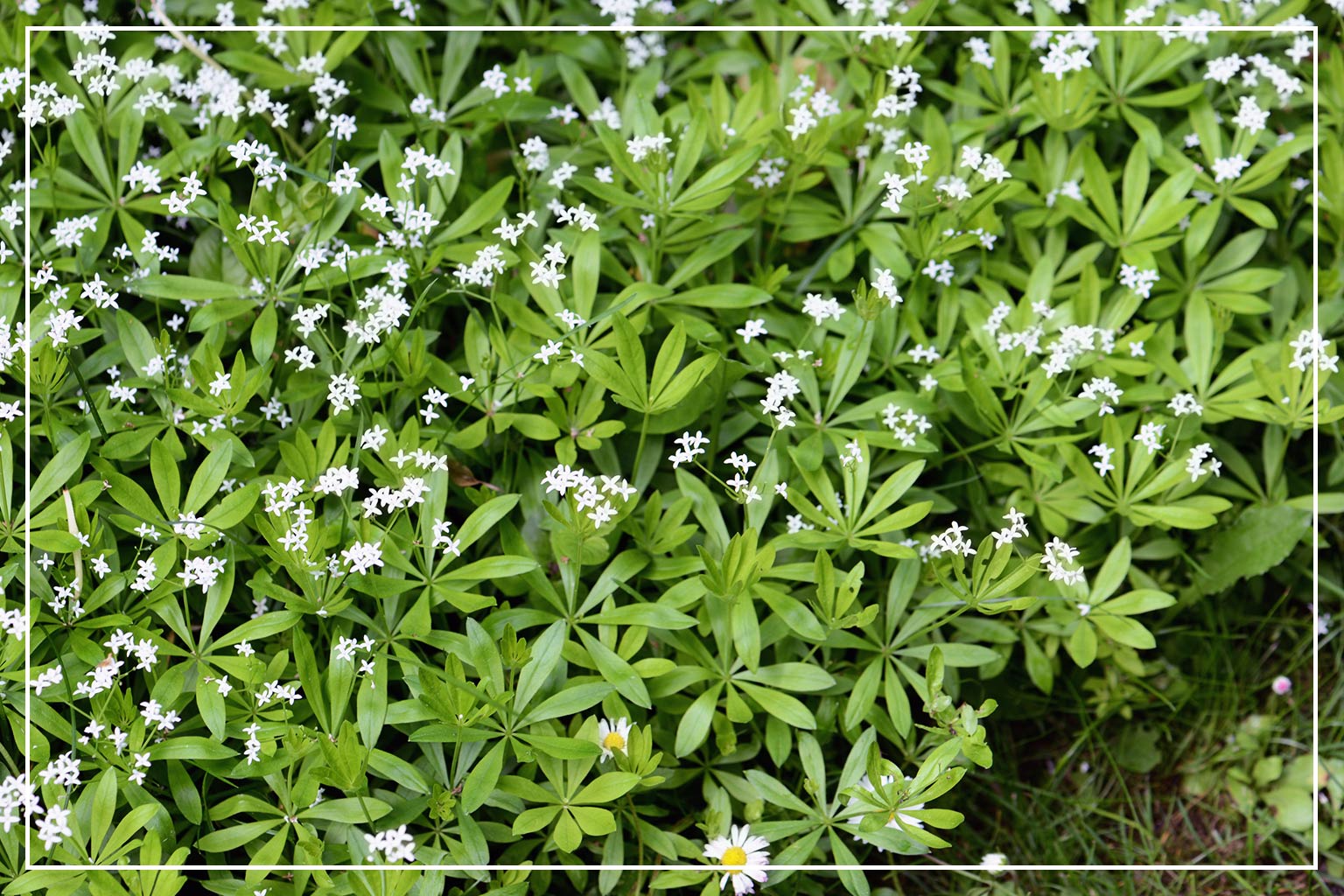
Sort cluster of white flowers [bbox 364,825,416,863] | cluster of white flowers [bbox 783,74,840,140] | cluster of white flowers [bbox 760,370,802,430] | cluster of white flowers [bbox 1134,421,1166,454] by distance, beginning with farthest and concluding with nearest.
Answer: cluster of white flowers [bbox 783,74,840,140] → cluster of white flowers [bbox 1134,421,1166,454] → cluster of white flowers [bbox 760,370,802,430] → cluster of white flowers [bbox 364,825,416,863]

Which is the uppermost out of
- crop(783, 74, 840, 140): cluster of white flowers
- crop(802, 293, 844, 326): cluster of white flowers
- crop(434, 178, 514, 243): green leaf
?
crop(783, 74, 840, 140): cluster of white flowers

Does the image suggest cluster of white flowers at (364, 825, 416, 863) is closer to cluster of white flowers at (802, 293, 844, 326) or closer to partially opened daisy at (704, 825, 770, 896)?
partially opened daisy at (704, 825, 770, 896)

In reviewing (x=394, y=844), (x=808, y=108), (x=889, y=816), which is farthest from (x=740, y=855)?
(x=808, y=108)

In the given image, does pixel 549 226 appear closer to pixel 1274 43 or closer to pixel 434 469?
pixel 434 469

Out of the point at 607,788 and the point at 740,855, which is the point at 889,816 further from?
the point at 607,788

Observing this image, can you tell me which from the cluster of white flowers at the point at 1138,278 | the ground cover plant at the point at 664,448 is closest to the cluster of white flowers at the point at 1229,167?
the ground cover plant at the point at 664,448

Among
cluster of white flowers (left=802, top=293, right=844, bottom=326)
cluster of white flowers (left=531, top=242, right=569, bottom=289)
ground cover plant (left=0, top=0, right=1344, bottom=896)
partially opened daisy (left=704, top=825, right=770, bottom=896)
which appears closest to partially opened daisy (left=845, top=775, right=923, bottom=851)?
ground cover plant (left=0, top=0, right=1344, bottom=896)
